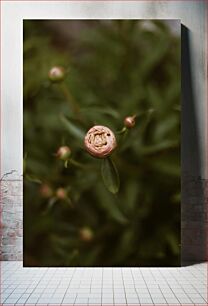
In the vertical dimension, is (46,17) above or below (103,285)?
above

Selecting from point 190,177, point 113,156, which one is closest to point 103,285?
point 113,156

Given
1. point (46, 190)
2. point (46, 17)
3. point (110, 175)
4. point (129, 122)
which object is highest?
point (46, 17)

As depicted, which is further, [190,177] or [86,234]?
[190,177]

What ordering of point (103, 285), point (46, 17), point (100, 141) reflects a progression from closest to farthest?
point (103, 285) → point (100, 141) → point (46, 17)

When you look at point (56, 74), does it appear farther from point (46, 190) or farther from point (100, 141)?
point (46, 190)

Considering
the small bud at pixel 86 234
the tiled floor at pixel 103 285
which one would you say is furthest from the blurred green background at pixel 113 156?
the tiled floor at pixel 103 285

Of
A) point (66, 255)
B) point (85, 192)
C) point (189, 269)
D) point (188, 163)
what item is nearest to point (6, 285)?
point (66, 255)

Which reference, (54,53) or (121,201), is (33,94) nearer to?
(54,53)

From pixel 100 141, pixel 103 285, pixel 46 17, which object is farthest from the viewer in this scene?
pixel 46 17
